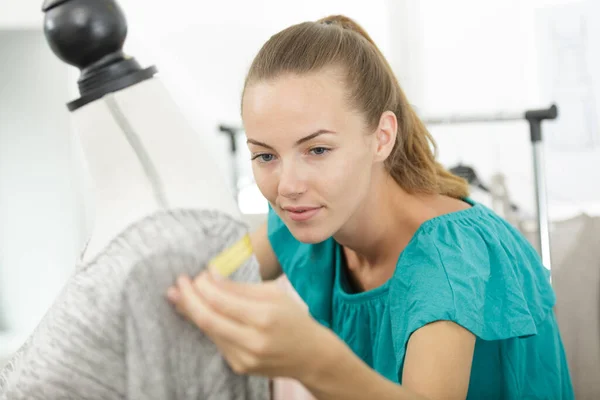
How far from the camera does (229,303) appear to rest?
1.16ft

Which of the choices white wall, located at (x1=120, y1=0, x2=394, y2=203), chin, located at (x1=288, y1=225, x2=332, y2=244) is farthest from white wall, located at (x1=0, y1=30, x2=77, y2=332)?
chin, located at (x1=288, y1=225, x2=332, y2=244)

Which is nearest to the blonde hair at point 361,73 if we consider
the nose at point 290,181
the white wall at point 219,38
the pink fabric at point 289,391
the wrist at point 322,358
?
the nose at point 290,181

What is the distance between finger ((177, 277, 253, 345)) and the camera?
0.35 meters

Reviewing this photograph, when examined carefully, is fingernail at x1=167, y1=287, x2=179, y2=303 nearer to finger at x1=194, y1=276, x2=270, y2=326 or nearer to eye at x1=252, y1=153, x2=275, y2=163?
finger at x1=194, y1=276, x2=270, y2=326

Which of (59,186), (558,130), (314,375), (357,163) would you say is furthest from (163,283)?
(558,130)

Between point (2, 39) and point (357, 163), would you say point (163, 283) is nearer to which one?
point (357, 163)

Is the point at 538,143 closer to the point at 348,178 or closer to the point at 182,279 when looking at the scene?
the point at 348,178

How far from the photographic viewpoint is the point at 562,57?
1.96 meters

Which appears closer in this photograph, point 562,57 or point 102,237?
point 102,237

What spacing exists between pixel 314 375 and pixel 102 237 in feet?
0.56

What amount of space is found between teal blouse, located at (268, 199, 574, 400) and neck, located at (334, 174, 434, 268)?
5cm

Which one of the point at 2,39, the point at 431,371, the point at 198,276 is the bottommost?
the point at 431,371

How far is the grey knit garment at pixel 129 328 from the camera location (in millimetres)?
360

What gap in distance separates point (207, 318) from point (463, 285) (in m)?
0.51
